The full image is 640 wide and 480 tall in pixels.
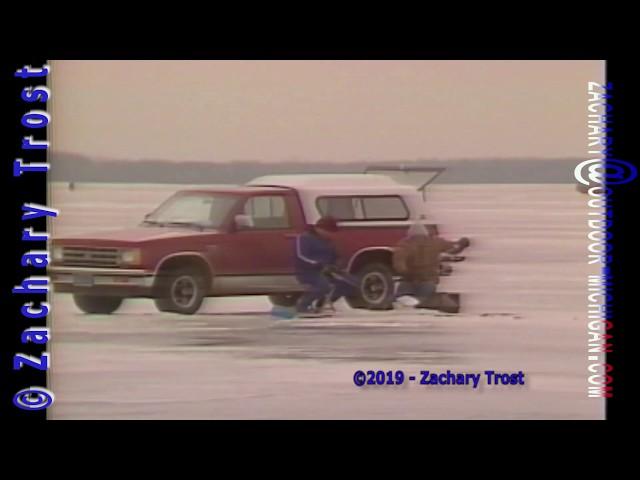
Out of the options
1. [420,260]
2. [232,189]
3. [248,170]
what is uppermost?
[248,170]

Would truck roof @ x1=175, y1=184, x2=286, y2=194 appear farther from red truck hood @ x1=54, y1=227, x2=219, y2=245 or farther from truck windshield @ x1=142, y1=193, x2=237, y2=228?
red truck hood @ x1=54, y1=227, x2=219, y2=245

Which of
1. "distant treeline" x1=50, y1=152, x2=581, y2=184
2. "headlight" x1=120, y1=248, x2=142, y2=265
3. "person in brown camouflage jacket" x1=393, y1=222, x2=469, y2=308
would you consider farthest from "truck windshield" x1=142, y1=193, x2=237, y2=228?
"person in brown camouflage jacket" x1=393, y1=222, x2=469, y2=308

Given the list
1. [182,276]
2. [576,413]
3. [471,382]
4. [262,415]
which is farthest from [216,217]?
[576,413]

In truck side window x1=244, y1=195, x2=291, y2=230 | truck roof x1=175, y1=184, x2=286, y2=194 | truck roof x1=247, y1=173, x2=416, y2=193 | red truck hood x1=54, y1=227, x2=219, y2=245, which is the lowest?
red truck hood x1=54, y1=227, x2=219, y2=245

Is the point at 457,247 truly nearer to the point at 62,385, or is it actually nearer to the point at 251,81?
the point at 251,81

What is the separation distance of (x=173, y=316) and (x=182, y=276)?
276mm

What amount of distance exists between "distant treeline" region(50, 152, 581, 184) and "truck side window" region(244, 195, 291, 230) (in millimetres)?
166

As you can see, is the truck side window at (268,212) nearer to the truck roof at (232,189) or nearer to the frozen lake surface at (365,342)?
the truck roof at (232,189)

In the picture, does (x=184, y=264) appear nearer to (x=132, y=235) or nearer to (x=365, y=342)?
(x=132, y=235)

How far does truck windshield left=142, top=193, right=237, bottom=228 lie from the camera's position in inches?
392

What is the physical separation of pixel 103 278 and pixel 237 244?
914mm

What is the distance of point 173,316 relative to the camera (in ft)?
32.7

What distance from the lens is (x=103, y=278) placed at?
9.90m

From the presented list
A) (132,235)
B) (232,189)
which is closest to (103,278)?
(132,235)
